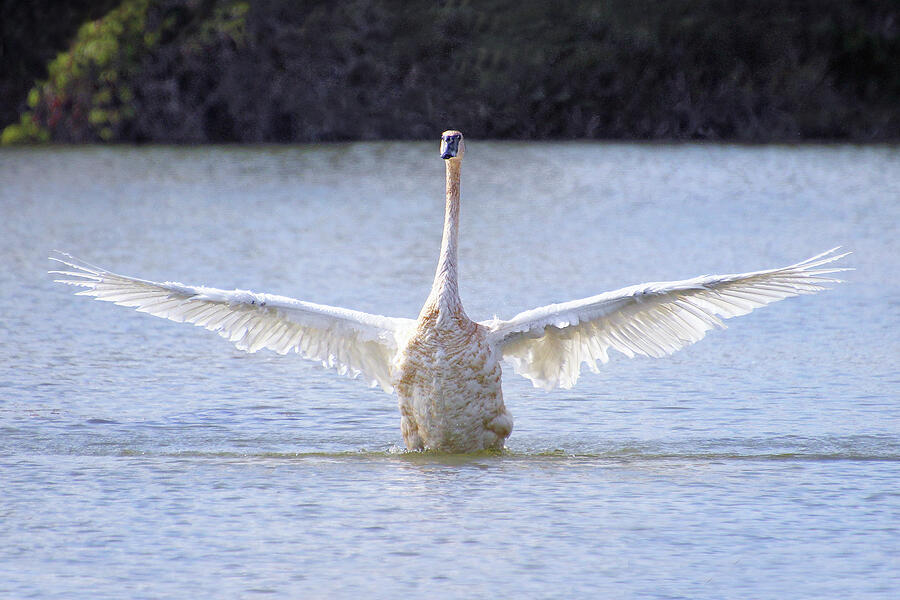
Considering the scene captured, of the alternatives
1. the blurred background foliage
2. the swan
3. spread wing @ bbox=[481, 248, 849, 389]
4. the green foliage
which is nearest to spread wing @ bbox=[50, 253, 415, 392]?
the swan

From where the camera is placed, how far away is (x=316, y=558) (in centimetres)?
835

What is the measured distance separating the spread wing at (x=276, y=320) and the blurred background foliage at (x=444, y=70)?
1917 inches

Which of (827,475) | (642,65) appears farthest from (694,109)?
(827,475)

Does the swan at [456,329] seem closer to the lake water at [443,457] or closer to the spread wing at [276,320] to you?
the spread wing at [276,320]

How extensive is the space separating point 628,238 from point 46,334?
11492 millimetres

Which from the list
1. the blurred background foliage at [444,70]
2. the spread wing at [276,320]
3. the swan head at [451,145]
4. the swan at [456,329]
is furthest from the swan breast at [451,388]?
the blurred background foliage at [444,70]

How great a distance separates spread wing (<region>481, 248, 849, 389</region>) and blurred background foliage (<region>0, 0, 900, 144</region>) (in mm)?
48694

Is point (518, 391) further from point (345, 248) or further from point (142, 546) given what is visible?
point (345, 248)

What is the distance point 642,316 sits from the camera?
412 inches

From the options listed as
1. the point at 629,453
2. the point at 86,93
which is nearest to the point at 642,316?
the point at 629,453

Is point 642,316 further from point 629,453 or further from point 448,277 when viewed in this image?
point 448,277

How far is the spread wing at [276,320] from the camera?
10633mm

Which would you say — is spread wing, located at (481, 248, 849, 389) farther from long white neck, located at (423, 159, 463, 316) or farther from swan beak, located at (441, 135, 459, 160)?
swan beak, located at (441, 135, 459, 160)

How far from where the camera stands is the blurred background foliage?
6056 centimetres
